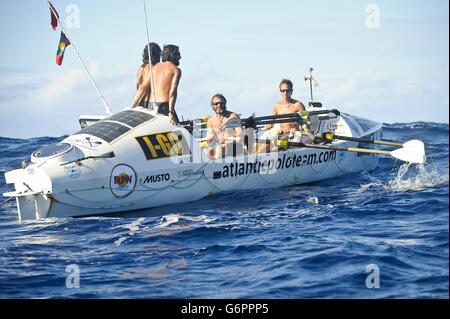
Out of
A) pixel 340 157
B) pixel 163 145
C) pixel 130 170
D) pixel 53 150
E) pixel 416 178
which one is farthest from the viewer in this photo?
pixel 340 157

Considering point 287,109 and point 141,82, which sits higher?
point 141,82

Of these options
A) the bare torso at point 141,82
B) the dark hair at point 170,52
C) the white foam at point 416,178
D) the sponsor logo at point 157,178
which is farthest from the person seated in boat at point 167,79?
the white foam at point 416,178

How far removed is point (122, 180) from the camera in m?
10.8

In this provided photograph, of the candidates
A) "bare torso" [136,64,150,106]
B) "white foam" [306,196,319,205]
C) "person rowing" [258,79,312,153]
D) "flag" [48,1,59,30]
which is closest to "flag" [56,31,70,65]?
"flag" [48,1,59,30]

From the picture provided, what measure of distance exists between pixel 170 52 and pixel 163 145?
268 centimetres

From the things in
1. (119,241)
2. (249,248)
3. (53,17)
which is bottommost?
(249,248)

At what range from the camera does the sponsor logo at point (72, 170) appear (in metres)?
10.4

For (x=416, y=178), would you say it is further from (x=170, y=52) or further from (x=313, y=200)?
(x=170, y=52)

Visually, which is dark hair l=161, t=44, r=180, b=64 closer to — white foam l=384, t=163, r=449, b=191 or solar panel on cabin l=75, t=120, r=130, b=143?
solar panel on cabin l=75, t=120, r=130, b=143

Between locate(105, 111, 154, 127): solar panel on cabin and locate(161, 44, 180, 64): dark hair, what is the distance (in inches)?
73.0

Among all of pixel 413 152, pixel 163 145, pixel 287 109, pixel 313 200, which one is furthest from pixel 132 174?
pixel 413 152

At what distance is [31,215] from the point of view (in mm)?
10477

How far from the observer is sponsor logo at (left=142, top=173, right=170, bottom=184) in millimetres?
11086
